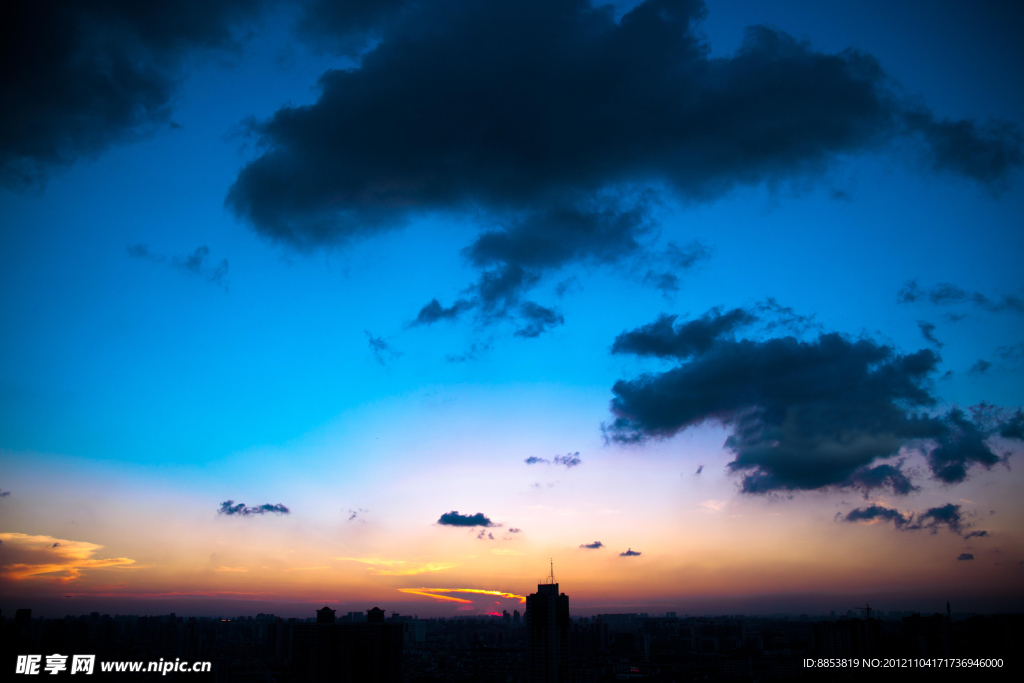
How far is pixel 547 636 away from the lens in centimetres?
4406

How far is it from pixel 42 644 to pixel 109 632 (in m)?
17.6

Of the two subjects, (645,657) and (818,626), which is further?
(645,657)

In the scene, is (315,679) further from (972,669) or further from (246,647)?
(972,669)

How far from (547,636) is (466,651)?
5590 cm

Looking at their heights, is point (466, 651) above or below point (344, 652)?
below

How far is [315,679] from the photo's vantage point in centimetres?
4134

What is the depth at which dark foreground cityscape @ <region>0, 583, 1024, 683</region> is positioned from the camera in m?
33.7

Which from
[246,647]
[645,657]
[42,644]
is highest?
[42,644]

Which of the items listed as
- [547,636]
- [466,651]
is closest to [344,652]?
[547,636]

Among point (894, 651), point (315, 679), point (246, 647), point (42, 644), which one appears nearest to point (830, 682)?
point (894, 651)

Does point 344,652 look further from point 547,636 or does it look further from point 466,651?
point 466,651

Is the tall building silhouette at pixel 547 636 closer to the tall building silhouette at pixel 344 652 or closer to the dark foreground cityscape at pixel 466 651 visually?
the dark foreground cityscape at pixel 466 651

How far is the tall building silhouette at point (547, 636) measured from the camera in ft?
142

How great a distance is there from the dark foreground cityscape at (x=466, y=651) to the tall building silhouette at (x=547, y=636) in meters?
0.07
